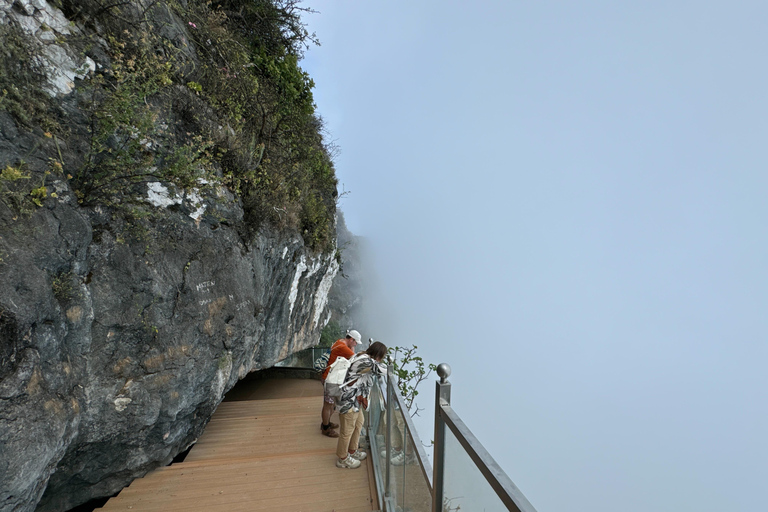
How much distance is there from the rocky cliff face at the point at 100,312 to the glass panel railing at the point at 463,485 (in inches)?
104

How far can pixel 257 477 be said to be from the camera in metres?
3.47

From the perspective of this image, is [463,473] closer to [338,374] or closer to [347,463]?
[338,374]

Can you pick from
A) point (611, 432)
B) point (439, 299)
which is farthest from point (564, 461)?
point (439, 299)

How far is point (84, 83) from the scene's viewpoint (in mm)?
2912

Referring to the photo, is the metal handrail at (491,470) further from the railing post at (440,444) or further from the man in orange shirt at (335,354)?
the man in orange shirt at (335,354)

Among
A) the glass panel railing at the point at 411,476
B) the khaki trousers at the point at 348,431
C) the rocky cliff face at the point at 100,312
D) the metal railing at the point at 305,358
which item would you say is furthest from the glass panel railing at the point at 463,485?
the metal railing at the point at 305,358

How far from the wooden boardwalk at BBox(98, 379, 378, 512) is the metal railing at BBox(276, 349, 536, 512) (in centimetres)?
41

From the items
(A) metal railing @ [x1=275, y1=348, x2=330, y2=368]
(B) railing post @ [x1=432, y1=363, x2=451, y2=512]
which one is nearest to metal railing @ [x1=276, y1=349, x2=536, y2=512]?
(B) railing post @ [x1=432, y1=363, x2=451, y2=512]

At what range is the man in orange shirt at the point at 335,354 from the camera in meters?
4.02

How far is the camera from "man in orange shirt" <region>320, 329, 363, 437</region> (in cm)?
402

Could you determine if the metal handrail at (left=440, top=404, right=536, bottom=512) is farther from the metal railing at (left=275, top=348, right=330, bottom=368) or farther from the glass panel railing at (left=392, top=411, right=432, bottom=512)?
the metal railing at (left=275, top=348, right=330, bottom=368)

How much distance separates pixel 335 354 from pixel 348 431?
0.90 m

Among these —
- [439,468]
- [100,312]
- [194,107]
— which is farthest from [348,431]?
[194,107]

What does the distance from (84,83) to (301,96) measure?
451 centimetres
